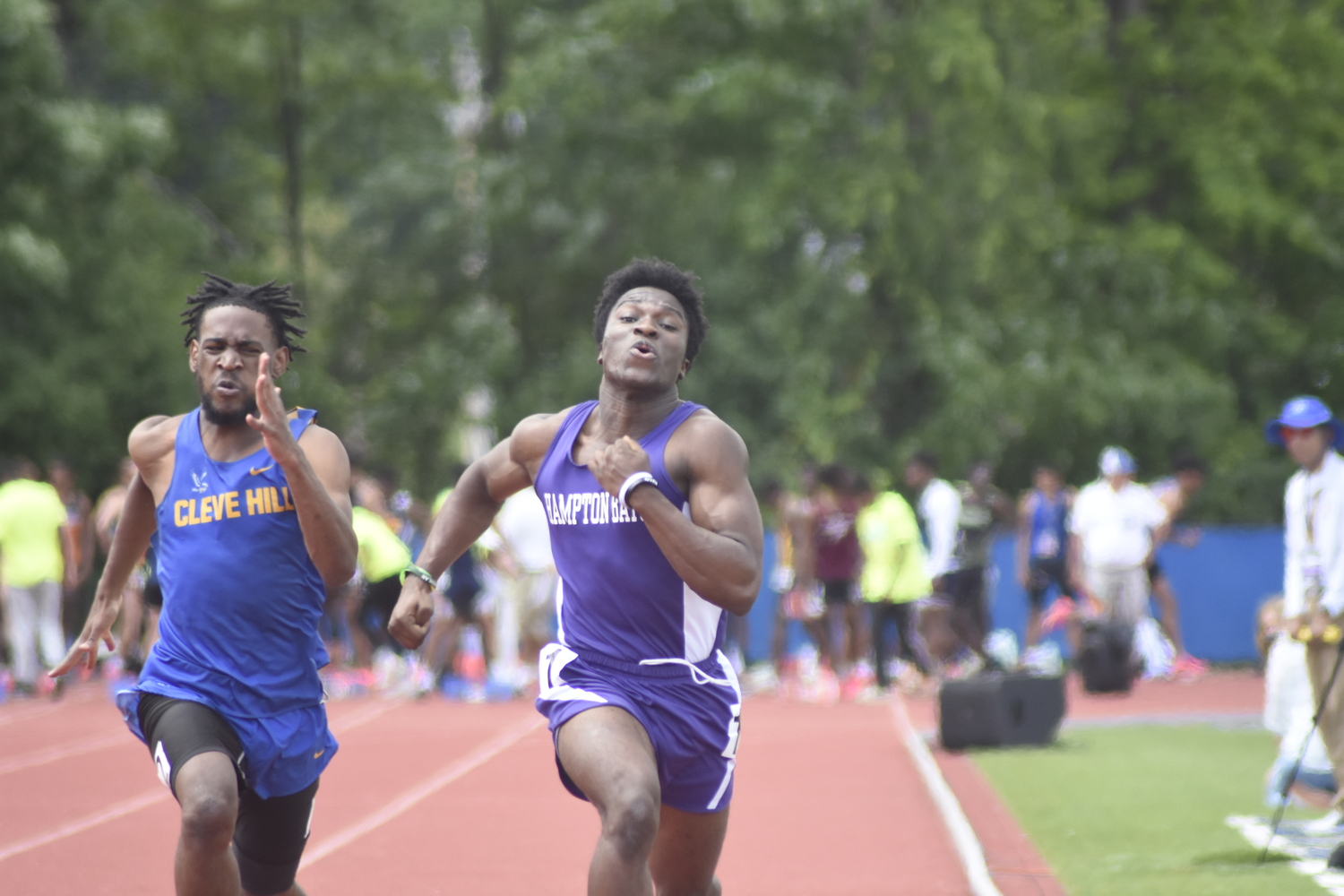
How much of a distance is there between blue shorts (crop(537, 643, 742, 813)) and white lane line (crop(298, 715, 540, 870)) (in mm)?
3508

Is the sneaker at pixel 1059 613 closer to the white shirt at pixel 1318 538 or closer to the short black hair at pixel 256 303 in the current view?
the white shirt at pixel 1318 538

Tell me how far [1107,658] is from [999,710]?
3.77 m

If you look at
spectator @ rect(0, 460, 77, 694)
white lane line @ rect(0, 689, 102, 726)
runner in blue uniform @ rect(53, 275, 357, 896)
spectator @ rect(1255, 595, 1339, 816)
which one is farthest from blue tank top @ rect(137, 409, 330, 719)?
spectator @ rect(0, 460, 77, 694)

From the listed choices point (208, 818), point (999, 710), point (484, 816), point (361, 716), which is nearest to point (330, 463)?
point (208, 818)

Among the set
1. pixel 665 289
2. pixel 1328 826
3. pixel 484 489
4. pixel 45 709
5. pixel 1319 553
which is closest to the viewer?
pixel 665 289

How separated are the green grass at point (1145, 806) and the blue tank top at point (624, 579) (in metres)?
3.16

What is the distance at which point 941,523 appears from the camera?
15.8m

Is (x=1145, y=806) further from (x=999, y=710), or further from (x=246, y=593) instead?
(x=246, y=593)

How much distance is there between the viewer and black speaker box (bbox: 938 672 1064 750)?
11.5 metres

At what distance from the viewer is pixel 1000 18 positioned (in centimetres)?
2388

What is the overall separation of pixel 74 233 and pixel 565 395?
1004cm

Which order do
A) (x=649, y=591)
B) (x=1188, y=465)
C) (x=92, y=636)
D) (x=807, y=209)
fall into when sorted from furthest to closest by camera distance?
(x=807, y=209)
(x=1188, y=465)
(x=92, y=636)
(x=649, y=591)

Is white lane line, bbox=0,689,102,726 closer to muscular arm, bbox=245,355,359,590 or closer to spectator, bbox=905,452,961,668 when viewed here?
spectator, bbox=905,452,961,668

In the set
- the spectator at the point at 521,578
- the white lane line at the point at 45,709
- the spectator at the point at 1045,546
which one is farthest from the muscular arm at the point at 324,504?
the spectator at the point at 1045,546
